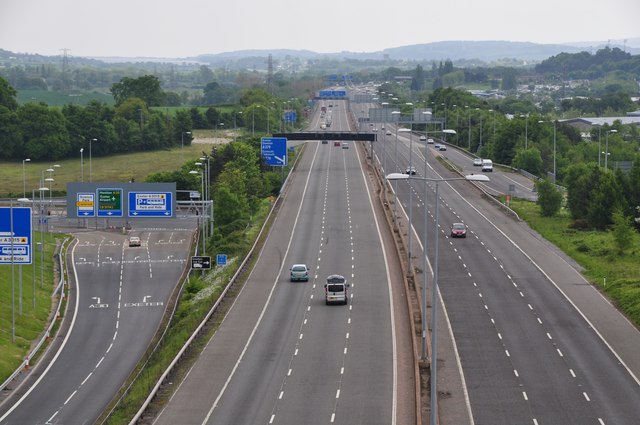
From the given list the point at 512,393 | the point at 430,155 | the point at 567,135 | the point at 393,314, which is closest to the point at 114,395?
the point at 393,314

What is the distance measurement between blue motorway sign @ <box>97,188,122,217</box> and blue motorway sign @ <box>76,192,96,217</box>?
0.54 m

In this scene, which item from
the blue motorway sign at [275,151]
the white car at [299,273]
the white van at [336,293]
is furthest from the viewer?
the blue motorway sign at [275,151]

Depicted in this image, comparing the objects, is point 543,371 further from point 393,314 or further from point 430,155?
point 430,155

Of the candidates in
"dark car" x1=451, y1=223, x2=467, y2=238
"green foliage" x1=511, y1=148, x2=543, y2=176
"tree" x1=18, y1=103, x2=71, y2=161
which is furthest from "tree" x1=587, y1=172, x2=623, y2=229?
"tree" x1=18, y1=103, x2=71, y2=161

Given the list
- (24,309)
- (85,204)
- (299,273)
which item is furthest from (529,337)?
(85,204)

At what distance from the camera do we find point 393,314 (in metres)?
65.6

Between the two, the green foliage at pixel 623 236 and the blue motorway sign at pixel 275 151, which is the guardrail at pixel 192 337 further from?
the blue motorway sign at pixel 275 151

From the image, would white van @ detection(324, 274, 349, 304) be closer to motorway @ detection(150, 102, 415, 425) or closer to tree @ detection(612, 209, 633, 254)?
motorway @ detection(150, 102, 415, 425)

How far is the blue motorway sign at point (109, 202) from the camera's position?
102 metres

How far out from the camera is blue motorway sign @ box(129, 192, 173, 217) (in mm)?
101562

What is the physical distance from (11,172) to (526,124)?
7501 centimetres

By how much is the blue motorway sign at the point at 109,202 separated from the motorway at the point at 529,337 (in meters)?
27.0

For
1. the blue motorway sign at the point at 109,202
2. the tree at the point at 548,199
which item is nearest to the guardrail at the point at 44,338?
the blue motorway sign at the point at 109,202

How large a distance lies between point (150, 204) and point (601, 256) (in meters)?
40.1
